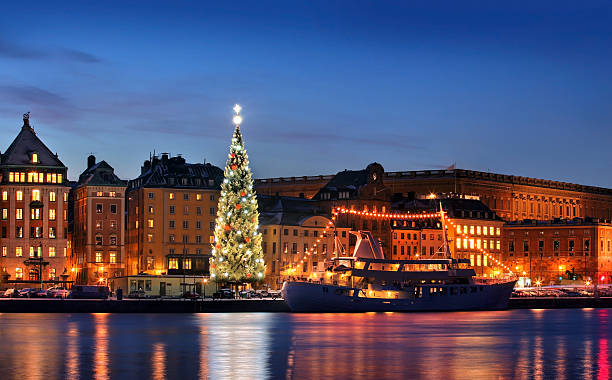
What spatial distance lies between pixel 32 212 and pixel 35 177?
439 cm

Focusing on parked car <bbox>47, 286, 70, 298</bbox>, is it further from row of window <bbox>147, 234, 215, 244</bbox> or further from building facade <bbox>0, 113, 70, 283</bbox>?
row of window <bbox>147, 234, 215, 244</bbox>

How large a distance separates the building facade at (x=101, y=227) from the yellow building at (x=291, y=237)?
1900 cm

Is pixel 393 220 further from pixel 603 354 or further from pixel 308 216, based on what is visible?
pixel 603 354

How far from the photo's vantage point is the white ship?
130 m

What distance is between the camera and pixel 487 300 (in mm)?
139125

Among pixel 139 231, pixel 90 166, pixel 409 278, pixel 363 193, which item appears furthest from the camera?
pixel 363 193

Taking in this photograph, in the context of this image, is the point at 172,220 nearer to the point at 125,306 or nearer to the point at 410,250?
the point at 125,306

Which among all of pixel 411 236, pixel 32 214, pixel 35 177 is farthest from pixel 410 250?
pixel 32 214

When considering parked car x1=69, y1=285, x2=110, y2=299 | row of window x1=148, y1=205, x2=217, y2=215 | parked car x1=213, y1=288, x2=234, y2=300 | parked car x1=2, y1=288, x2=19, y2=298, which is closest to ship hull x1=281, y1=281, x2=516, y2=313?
parked car x1=213, y1=288, x2=234, y2=300

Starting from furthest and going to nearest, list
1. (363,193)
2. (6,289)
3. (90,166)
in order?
(363,193) → (90,166) → (6,289)

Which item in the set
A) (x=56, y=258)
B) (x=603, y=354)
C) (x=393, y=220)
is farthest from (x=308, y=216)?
(x=603, y=354)

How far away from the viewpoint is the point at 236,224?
435 ft

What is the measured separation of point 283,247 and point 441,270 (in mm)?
36794

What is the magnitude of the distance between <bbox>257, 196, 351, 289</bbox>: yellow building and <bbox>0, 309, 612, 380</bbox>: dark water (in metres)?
53.0
